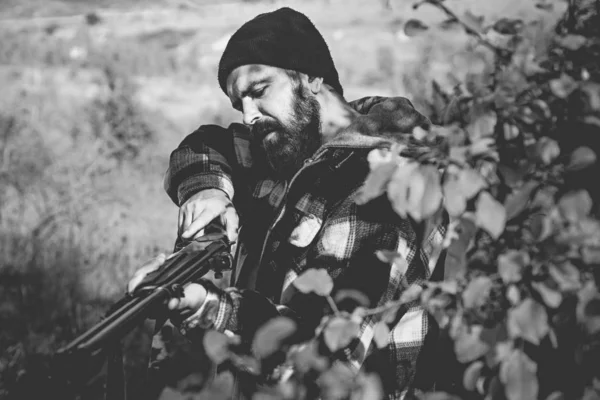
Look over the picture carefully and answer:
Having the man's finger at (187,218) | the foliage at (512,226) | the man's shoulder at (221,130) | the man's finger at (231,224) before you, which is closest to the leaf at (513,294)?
the foliage at (512,226)

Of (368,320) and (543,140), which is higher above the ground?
(543,140)

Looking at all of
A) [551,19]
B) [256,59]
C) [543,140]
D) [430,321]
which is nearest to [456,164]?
[543,140]

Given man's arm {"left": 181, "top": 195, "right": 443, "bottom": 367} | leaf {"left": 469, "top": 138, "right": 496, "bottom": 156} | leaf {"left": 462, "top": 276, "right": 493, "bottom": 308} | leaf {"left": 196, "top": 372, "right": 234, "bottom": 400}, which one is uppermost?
leaf {"left": 469, "top": 138, "right": 496, "bottom": 156}

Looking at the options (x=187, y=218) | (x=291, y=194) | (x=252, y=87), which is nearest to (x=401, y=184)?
(x=291, y=194)

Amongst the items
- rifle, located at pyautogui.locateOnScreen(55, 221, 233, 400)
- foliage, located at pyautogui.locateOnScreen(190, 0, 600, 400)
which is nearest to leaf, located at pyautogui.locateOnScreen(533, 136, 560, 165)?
foliage, located at pyautogui.locateOnScreen(190, 0, 600, 400)

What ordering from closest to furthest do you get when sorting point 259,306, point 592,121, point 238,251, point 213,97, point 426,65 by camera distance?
point 592,121
point 426,65
point 259,306
point 238,251
point 213,97

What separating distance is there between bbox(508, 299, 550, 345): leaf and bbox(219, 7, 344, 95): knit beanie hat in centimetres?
205

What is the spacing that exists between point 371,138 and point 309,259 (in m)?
0.46

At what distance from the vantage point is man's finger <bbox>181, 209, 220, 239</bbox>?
81.6 inches

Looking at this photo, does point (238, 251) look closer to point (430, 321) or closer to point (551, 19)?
point (430, 321)

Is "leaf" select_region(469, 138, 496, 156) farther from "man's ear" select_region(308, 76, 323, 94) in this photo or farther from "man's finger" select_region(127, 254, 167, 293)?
"man's ear" select_region(308, 76, 323, 94)

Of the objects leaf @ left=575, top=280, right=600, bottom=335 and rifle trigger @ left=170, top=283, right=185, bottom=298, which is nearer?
leaf @ left=575, top=280, right=600, bottom=335

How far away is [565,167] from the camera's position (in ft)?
3.02

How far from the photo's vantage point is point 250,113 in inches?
101
